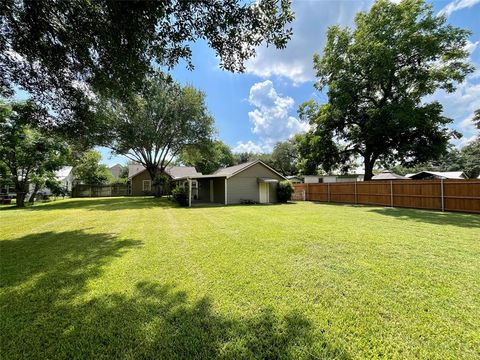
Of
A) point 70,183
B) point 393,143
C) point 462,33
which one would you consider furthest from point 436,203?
point 70,183

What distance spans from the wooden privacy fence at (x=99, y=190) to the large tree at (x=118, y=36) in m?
27.5

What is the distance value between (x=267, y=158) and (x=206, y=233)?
42.0 m

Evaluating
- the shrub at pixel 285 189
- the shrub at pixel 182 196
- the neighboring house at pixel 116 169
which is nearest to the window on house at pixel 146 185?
the shrub at pixel 182 196

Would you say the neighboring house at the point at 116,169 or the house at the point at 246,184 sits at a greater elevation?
the neighboring house at the point at 116,169

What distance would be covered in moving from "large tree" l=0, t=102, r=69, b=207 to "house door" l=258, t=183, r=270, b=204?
15109 millimetres

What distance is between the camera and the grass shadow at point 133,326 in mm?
2207

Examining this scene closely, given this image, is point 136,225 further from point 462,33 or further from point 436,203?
point 462,33

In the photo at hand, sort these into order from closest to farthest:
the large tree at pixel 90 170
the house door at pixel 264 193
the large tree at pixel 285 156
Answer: the house door at pixel 264 193 < the large tree at pixel 90 170 < the large tree at pixel 285 156

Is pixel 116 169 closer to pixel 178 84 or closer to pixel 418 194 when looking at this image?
pixel 178 84

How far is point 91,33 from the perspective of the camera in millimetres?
5164

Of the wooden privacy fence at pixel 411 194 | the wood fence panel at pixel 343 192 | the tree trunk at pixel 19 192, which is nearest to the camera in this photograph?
the wooden privacy fence at pixel 411 194

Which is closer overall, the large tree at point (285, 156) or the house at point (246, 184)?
the house at point (246, 184)

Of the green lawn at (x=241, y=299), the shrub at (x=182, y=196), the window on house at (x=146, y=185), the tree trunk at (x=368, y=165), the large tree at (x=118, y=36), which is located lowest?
the green lawn at (x=241, y=299)

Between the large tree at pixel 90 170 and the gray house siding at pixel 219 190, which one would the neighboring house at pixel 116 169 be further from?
the gray house siding at pixel 219 190
